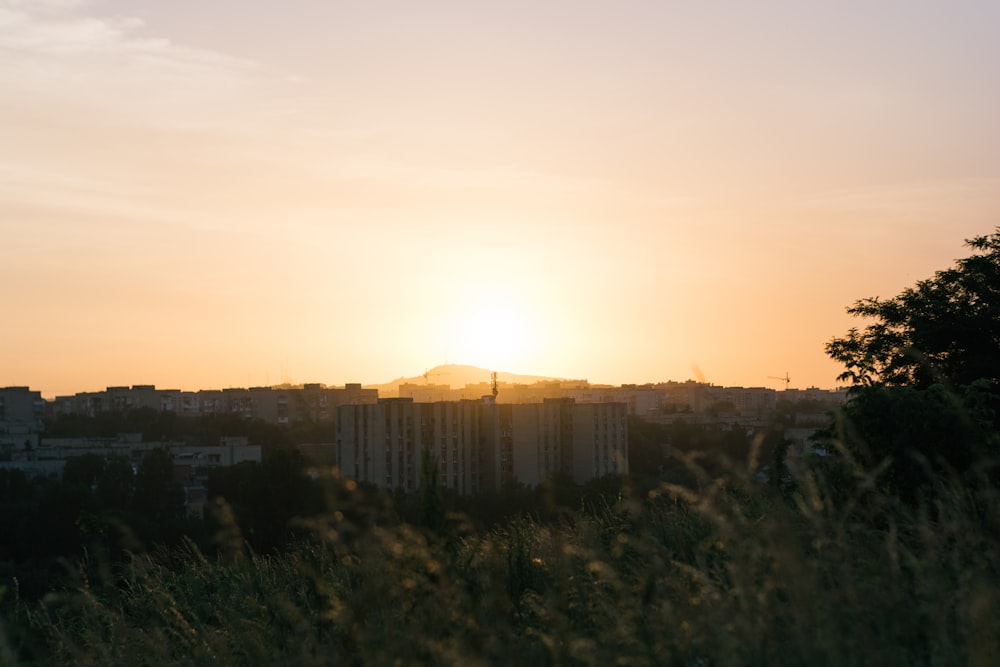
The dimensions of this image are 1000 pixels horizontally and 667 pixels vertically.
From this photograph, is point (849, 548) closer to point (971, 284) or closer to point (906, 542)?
point (906, 542)

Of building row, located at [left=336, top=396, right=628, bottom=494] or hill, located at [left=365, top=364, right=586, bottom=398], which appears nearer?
building row, located at [left=336, top=396, right=628, bottom=494]

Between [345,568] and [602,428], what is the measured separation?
56.9 m

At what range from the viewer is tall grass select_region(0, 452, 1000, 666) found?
3824 millimetres

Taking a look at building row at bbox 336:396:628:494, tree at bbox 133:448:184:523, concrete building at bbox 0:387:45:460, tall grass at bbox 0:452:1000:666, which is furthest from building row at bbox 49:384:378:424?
tall grass at bbox 0:452:1000:666

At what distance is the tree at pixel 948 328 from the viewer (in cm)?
1677

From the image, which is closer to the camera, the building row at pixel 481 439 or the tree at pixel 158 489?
the tree at pixel 158 489

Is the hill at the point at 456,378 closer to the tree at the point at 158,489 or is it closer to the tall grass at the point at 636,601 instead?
the tree at the point at 158,489

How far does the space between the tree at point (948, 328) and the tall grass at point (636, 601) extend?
1093 cm

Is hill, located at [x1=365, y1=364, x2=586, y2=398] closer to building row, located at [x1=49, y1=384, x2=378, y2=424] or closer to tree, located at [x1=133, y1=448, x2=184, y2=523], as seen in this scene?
building row, located at [x1=49, y1=384, x2=378, y2=424]

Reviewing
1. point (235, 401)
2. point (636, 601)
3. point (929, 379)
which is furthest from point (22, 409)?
point (636, 601)

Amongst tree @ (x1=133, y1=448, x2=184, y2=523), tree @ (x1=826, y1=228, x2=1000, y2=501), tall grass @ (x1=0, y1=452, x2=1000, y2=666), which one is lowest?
tree @ (x1=133, y1=448, x2=184, y2=523)

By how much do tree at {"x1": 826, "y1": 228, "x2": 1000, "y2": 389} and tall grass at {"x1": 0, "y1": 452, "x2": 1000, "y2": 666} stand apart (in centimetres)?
1093

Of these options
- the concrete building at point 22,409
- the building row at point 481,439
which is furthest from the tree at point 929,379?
the concrete building at point 22,409

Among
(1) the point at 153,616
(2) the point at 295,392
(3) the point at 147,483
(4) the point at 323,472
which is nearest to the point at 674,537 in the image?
(4) the point at 323,472
